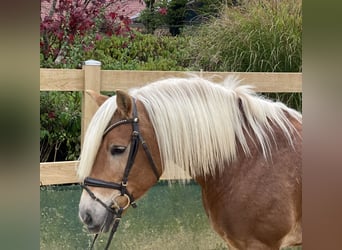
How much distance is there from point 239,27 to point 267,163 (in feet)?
1.77

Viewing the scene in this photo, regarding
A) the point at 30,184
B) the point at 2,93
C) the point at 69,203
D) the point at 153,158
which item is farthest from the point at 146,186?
the point at 2,93

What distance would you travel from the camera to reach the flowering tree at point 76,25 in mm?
1488

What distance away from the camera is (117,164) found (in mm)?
1555

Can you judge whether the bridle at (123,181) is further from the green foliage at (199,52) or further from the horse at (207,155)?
the green foliage at (199,52)

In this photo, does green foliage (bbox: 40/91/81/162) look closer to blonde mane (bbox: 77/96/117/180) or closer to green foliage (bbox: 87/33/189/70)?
blonde mane (bbox: 77/96/117/180)

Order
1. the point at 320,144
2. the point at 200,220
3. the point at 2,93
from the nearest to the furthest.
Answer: the point at 2,93
the point at 320,144
the point at 200,220

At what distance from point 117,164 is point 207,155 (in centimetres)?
32

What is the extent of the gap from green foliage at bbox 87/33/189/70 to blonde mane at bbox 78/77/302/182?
0.07 m

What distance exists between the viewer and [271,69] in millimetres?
1797

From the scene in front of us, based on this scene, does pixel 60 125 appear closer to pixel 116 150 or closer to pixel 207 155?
pixel 116 150

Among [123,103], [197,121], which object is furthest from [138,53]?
[197,121]

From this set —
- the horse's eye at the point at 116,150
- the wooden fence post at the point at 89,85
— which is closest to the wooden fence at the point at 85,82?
the wooden fence post at the point at 89,85

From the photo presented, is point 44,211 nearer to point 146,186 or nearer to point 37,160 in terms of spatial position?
point 146,186

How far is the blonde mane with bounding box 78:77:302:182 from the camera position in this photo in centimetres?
161
